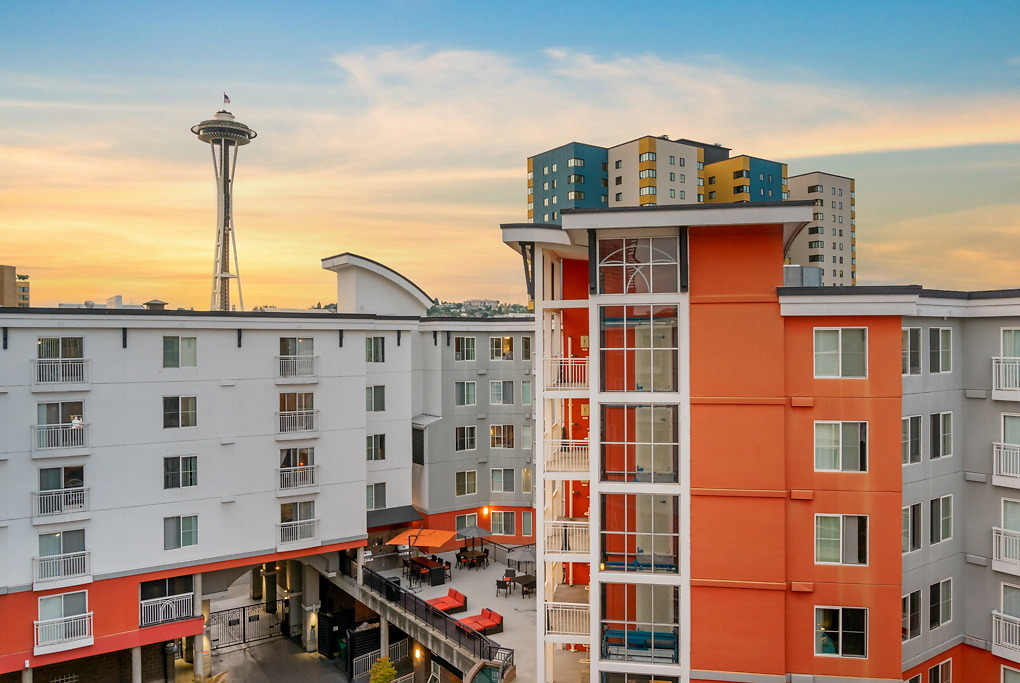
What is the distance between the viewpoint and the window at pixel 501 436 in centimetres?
Answer: 3866

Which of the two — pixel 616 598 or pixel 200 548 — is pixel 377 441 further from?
pixel 616 598

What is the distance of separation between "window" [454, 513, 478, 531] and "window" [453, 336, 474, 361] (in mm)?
9137

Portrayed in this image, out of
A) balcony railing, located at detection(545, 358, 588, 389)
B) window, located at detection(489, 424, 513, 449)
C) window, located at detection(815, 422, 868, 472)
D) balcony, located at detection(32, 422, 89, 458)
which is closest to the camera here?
window, located at detection(815, 422, 868, 472)

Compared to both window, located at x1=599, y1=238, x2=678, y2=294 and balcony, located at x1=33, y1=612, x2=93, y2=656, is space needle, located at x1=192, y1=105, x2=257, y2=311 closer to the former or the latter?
balcony, located at x1=33, y1=612, x2=93, y2=656

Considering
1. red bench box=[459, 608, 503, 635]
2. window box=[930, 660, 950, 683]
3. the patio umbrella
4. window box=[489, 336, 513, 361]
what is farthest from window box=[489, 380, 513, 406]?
window box=[930, 660, 950, 683]

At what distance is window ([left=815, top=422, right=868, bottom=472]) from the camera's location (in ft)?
53.6

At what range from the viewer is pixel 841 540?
16359 mm

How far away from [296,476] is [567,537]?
1570cm

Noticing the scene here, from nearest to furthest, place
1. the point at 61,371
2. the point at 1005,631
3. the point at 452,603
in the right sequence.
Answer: the point at 1005,631 → the point at 61,371 → the point at 452,603

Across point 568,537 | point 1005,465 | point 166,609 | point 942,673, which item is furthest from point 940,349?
point 166,609

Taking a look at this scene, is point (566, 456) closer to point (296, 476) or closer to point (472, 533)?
point (296, 476)

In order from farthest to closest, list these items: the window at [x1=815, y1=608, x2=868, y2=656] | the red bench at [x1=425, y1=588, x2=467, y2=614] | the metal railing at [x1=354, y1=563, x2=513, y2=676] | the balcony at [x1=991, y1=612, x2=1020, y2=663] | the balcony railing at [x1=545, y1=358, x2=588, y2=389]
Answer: the red bench at [x1=425, y1=588, x2=467, y2=614], the metal railing at [x1=354, y1=563, x2=513, y2=676], the balcony railing at [x1=545, y1=358, x2=588, y2=389], the balcony at [x1=991, y1=612, x2=1020, y2=663], the window at [x1=815, y1=608, x2=868, y2=656]

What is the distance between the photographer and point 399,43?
95.1ft

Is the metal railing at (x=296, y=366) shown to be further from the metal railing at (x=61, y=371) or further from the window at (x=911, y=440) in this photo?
the window at (x=911, y=440)
